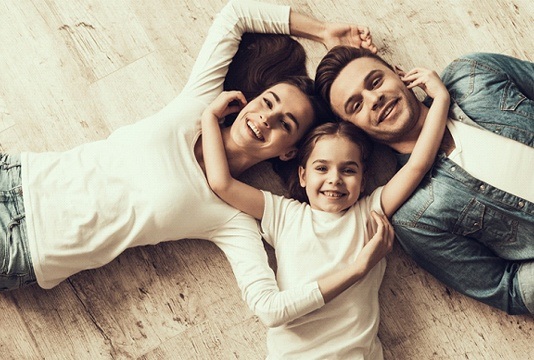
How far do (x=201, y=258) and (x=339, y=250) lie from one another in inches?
16.6

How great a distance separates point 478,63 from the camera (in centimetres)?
147

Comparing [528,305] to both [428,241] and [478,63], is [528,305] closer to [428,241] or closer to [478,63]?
[428,241]

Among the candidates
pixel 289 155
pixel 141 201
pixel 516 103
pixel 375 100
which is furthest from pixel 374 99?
pixel 141 201

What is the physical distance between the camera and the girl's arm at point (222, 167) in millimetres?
1422

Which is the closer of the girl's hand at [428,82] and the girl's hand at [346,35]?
the girl's hand at [428,82]

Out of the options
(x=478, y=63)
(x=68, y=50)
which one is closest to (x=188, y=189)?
(x=68, y=50)

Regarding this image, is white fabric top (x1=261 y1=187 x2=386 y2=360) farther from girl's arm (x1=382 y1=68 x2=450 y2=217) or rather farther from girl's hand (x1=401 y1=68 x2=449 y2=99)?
girl's hand (x1=401 y1=68 x2=449 y2=99)

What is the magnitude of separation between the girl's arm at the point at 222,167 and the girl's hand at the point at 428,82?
0.47 m

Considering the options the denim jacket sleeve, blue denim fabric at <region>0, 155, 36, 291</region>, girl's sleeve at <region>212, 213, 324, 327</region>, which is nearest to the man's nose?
the denim jacket sleeve

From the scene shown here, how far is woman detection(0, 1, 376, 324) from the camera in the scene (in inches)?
53.6

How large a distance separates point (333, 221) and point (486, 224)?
41 cm

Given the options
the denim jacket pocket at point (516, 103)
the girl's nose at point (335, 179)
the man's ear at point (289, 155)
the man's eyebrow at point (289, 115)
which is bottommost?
the man's ear at point (289, 155)

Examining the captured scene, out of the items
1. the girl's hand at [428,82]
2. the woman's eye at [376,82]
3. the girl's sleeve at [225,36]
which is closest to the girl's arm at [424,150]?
the girl's hand at [428,82]

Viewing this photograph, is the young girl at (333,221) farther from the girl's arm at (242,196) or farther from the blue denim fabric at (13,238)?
the blue denim fabric at (13,238)
